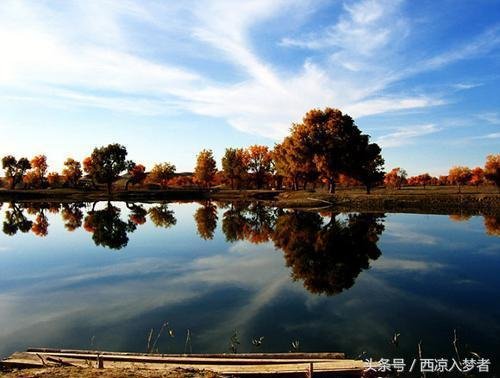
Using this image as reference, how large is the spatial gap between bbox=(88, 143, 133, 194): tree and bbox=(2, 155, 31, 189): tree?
4496cm

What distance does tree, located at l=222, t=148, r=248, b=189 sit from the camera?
149 meters

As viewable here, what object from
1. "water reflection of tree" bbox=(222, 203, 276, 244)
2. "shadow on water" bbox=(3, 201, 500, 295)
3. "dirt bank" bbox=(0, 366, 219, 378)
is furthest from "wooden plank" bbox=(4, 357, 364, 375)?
"water reflection of tree" bbox=(222, 203, 276, 244)

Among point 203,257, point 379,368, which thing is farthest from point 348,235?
point 379,368

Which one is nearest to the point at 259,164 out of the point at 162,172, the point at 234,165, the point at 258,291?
the point at 234,165

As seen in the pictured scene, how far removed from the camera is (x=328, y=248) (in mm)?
39031

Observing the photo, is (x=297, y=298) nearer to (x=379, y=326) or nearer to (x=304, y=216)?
(x=379, y=326)

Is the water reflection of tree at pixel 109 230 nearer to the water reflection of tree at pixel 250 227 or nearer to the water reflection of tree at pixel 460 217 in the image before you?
the water reflection of tree at pixel 250 227

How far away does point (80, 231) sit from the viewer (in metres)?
56.2

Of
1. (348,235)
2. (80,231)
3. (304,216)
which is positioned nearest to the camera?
(348,235)

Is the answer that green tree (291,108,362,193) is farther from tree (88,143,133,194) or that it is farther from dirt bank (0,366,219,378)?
dirt bank (0,366,219,378)

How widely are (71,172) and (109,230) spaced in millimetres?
142663

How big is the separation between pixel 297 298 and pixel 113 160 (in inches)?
5080

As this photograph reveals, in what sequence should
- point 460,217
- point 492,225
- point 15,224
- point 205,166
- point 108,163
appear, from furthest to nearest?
point 205,166, point 108,163, point 460,217, point 15,224, point 492,225

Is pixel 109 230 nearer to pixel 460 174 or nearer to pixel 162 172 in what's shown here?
pixel 162 172
